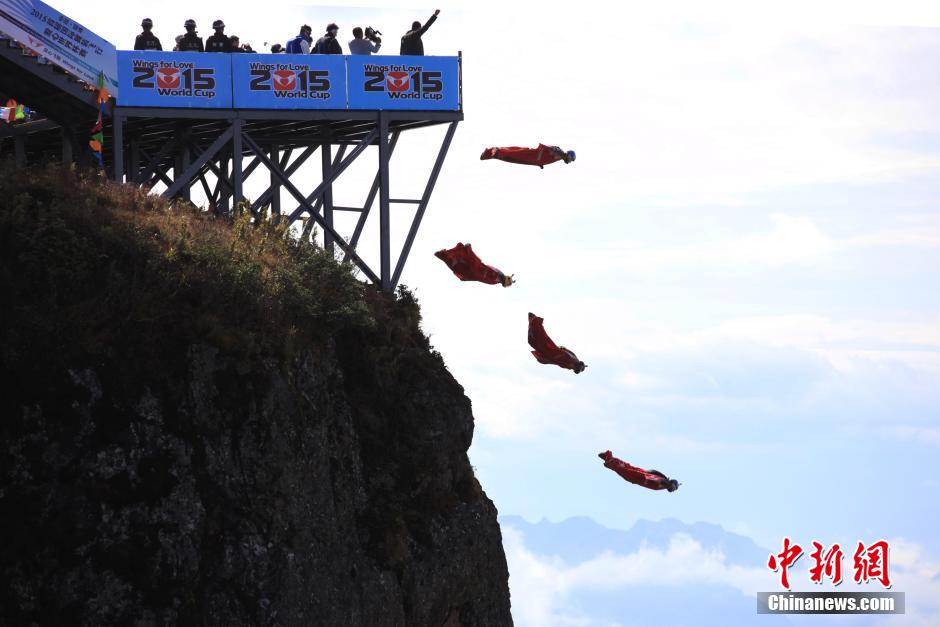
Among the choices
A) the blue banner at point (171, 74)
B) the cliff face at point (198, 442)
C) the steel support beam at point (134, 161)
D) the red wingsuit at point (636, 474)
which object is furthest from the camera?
the steel support beam at point (134, 161)

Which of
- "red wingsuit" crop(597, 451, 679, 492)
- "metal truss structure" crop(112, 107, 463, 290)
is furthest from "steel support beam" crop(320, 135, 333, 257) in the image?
"red wingsuit" crop(597, 451, 679, 492)

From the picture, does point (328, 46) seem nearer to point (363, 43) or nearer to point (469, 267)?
point (363, 43)

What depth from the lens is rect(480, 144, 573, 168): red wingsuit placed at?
138ft

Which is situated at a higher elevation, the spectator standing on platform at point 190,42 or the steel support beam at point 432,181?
the spectator standing on platform at point 190,42

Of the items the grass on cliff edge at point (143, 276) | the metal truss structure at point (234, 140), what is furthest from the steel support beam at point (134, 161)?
the grass on cliff edge at point (143, 276)

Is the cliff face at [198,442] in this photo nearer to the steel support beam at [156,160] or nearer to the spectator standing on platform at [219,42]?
the spectator standing on platform at [219,42]

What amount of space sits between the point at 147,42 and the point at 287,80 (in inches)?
153

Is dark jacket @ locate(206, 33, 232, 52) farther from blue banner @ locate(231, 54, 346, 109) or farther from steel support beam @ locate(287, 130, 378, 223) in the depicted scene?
steel support beam @ locate(287, 130, 378, 223)

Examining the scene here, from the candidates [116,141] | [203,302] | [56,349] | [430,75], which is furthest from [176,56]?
[56,349]

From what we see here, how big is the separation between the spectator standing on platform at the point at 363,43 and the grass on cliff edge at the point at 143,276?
8.14m

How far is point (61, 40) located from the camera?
133ft

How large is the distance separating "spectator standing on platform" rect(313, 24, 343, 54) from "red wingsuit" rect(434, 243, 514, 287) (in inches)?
255

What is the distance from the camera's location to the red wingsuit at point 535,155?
4219 centimetres

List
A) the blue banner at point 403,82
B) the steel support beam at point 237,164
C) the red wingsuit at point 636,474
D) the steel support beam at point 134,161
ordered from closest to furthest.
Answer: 1. the red wingsuit at point 636,474
2. the steel support beam at point 237,164
3. the blue banner at point 403,82
4. the steel support beam at point 134,161
